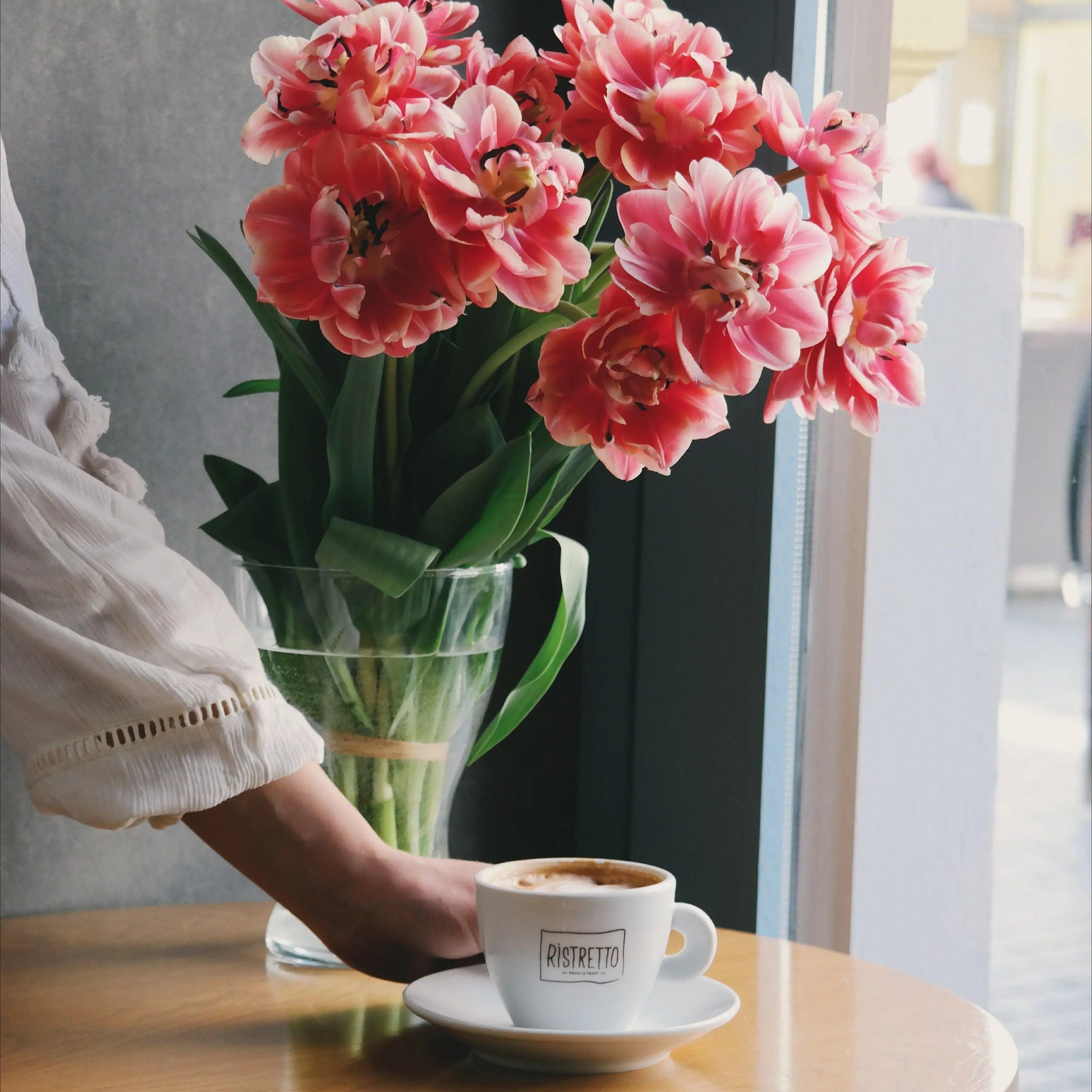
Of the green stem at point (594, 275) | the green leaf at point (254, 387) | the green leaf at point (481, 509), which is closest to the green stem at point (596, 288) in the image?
the green stem at point (594, 275)

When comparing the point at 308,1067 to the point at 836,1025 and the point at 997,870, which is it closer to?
the point at 836,1025

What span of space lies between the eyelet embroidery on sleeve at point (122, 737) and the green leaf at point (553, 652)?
23cm

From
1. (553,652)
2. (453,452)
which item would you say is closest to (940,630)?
(553,652)

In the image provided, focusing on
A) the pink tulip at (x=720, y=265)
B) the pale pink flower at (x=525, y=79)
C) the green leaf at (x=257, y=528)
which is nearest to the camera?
the pink tulip at (x=720, y=265)

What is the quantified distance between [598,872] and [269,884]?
17cm

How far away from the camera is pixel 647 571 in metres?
1.23

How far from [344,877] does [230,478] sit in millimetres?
→ 306

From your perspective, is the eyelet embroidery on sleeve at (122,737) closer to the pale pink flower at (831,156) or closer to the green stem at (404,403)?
the green stem at (404,403)

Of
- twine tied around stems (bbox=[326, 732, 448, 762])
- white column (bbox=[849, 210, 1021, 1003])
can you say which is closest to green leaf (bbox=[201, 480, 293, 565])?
twine tied around stems (bbox=[326, 732, 448, 762])

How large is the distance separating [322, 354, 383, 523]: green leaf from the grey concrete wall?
336mm

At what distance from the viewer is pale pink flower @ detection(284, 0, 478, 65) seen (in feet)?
2.42

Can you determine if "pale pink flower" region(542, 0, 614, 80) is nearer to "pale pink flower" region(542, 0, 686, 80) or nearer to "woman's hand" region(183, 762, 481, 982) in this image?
"pale pink flower" region(542, 0, 686, 80)

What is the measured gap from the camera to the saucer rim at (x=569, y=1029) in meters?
0.66

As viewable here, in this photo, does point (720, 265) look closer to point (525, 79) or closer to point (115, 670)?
point (525, 79)
